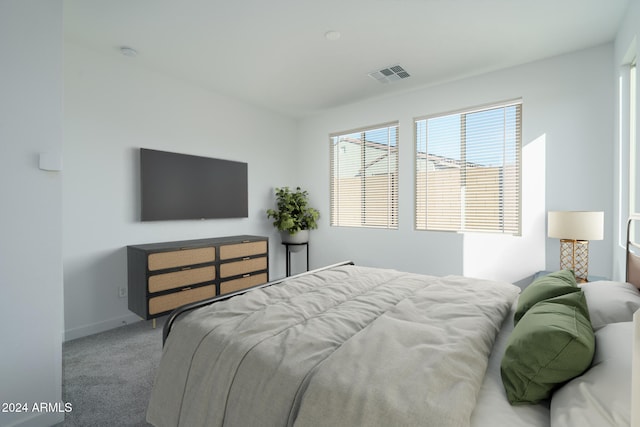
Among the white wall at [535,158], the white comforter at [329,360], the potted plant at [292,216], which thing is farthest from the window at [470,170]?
the white comforter at [329,360]

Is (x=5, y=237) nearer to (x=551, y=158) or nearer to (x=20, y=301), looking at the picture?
(x=20, y=301)

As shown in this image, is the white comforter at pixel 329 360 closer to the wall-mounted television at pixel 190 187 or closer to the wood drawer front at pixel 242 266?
the wood drawer front at pixel 242 266

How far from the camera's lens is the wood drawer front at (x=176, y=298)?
10.0ft

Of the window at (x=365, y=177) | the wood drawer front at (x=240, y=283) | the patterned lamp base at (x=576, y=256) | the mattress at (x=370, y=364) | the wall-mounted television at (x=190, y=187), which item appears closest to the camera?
the mattress at (x=370, y=364)

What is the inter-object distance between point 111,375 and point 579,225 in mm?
3882

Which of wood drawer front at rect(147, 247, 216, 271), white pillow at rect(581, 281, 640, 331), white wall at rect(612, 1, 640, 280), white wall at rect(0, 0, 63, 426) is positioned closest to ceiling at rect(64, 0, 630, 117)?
white wall at rect(612, 1, 640, 280)

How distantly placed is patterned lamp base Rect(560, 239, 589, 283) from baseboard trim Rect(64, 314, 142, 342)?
14.4ft

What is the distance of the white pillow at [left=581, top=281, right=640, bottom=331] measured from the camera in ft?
4.24

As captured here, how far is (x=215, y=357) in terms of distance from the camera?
1.34m

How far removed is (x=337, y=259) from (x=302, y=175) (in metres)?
1.56

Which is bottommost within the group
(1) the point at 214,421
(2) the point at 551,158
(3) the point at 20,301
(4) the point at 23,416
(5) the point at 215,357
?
(4) the point at 23,416

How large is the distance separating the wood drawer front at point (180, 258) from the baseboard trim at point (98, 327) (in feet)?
2.61

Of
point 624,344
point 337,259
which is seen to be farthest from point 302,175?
point 624,344

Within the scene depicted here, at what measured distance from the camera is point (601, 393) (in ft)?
2.79
